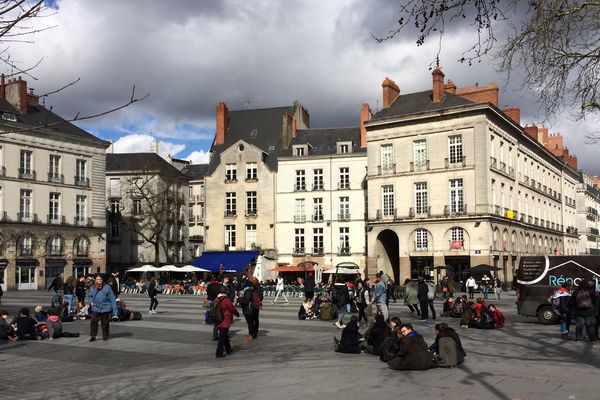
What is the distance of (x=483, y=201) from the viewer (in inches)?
1834

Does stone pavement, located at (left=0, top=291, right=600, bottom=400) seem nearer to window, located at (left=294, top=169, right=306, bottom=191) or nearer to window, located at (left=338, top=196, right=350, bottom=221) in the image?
window, located at (left=338, top=196, right=350, bottom=221)

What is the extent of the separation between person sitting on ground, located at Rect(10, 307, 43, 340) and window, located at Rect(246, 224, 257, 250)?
4143 cm

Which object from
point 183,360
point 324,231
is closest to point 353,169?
point 324,231

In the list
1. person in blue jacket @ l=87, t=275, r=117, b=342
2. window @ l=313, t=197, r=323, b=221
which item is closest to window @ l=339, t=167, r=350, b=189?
window @ l=313, t=197, r=323, b=221

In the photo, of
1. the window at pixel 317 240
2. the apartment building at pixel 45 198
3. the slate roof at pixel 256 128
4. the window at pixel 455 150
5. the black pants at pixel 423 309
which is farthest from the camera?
the slate roof at pixel 256 128

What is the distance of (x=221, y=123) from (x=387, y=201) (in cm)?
2140

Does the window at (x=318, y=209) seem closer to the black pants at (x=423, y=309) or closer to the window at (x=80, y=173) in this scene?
the window at (x=80, y=173)

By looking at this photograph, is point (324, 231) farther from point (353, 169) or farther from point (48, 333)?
point (48, 333)

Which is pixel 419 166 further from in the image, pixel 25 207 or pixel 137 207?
pixel 25 207

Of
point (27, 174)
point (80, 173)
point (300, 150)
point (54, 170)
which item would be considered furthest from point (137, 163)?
point (300, 150)

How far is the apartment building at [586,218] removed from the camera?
89250 mm

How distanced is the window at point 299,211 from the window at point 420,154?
11.3m

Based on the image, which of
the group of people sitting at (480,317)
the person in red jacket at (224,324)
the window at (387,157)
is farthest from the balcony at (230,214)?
the person in red jacket at (224,324)

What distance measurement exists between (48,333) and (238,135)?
4888cm
